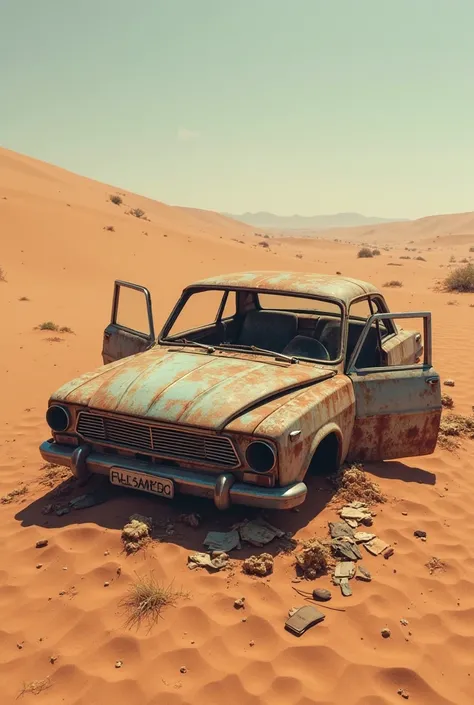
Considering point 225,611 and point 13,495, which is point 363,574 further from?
point 13,495

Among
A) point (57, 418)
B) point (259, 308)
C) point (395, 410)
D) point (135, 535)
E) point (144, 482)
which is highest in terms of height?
point (259, 308)

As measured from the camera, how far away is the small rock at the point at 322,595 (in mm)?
3240

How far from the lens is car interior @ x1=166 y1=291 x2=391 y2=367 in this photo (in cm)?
488

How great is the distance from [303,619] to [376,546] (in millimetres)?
951

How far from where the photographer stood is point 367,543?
382cm

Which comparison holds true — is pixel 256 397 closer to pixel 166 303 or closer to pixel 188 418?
pixel 188 418

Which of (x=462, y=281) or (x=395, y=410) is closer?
(x=395, y=410)

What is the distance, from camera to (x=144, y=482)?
382cm

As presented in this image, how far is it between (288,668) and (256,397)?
162cm

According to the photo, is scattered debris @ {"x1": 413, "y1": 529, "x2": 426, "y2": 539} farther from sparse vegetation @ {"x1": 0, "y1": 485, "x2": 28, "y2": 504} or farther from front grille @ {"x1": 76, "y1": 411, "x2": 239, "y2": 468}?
sparse vegetation @ {"x1": 0, "y1": 485, "x2": 28, "y2": 504}

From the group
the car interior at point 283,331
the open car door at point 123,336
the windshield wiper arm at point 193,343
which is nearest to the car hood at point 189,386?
the windshield wiper arm at point 193,343

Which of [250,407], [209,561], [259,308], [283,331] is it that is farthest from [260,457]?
[259,308]

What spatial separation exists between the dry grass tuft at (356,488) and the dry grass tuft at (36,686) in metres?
2.38

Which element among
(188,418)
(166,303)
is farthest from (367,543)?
(166,303)
